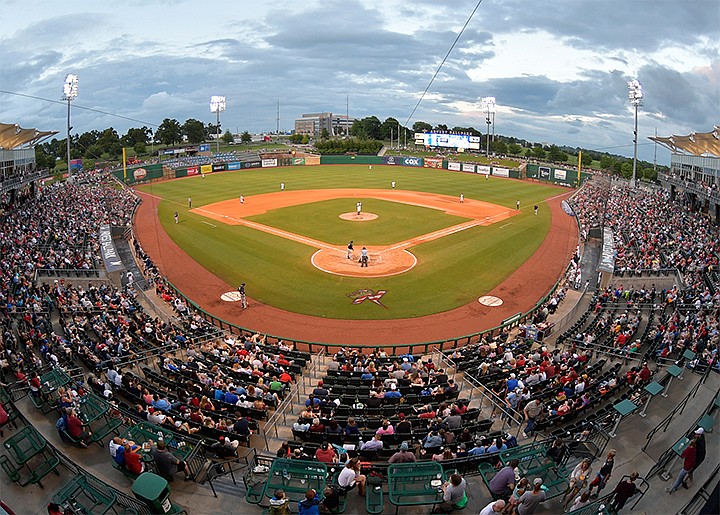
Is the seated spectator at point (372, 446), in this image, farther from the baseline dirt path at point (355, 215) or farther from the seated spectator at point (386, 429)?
the baseline dirt path at point (355, 215)

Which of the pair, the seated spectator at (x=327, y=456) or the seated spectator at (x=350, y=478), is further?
the seated spectator at (x=327, y=456)

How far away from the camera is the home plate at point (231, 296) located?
27.5 m

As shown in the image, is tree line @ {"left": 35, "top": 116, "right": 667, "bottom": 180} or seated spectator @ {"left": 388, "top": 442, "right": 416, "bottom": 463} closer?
seated spectator @ {"left": 388, "top": 442, "right": 416, "bottom": 463}

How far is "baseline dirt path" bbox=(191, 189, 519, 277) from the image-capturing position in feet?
108

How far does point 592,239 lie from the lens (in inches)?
1574

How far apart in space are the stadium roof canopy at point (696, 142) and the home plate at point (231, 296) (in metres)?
47.9

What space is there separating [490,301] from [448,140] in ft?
309

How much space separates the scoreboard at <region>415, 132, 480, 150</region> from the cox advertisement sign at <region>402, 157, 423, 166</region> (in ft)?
56.5

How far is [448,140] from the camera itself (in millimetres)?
115062

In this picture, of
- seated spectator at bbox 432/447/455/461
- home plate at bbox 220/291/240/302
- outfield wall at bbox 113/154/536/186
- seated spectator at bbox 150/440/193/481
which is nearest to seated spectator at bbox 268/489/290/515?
seated spectator at bbox 150/440/193/481

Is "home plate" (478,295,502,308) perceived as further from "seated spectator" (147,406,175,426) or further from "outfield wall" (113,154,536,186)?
"outfield wall" (113,154,536,186)

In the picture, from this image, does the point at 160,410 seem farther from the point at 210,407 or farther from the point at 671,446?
the point at 671,446

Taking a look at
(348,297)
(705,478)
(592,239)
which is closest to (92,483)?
(705,478)

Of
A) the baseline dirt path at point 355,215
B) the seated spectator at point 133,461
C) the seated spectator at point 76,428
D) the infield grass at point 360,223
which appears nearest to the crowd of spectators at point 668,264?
the baseline dirt path at point 355,215
